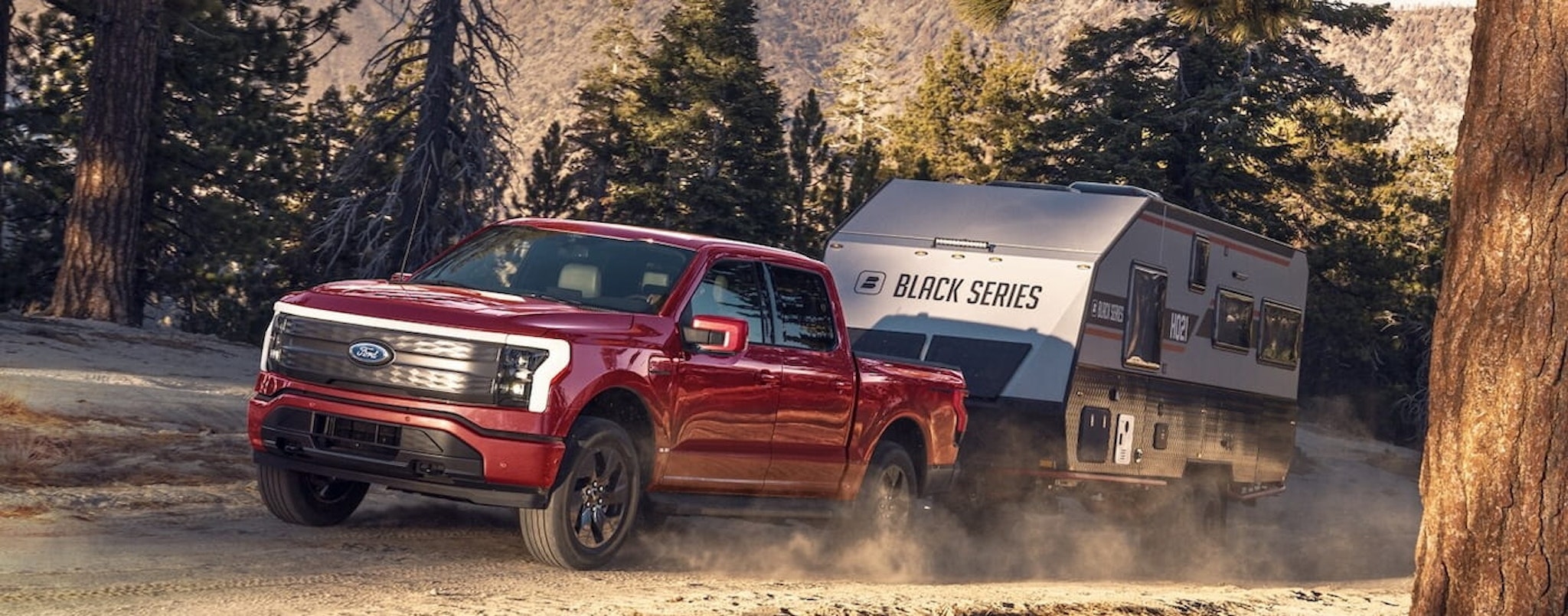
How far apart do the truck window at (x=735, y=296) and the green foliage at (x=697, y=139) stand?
103 ft

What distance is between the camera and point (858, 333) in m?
16.1

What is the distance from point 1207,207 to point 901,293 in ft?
81.7

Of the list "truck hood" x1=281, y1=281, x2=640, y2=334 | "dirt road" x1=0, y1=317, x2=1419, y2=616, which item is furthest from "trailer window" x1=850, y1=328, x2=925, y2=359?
"truck hood" x1=281, y1=281, x2=640, y2=334

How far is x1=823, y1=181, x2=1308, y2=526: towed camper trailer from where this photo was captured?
15172 mm

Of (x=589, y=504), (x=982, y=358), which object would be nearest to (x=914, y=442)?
(x=982, y=358)

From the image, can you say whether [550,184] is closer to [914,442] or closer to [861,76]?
[914,442]

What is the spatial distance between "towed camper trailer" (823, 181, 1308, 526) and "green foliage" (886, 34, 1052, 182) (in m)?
32.8

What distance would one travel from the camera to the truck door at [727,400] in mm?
10172

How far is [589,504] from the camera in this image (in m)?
9.69

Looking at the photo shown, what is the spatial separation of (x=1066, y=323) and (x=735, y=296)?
16.8 ft

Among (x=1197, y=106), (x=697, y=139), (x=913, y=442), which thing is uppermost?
(x=1197, y=106)

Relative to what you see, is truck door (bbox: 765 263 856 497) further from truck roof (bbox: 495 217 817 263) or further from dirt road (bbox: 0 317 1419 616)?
dirt road (bbox: 0 317 1419 616)

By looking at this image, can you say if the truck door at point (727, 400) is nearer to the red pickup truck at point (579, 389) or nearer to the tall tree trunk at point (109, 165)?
the red pickup truck at point (579, 389)

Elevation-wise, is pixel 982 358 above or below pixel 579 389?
above
